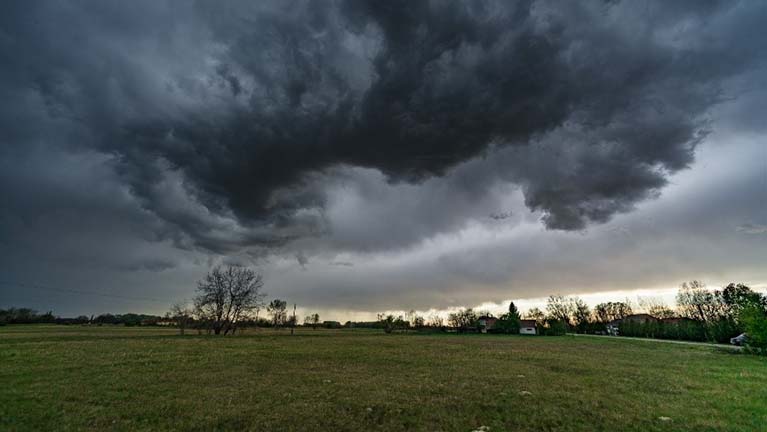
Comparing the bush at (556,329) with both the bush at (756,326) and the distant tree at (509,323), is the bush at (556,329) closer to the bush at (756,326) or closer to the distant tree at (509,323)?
the distant tree at (509,323)

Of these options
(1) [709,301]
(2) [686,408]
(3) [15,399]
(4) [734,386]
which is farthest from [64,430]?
(1) [709,301]

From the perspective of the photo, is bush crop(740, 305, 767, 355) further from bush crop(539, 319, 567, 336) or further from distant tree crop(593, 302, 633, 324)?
distant tree crop(593, 302, 633, 324)

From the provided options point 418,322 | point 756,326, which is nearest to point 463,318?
point 418,322

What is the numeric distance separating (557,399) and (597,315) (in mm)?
164018

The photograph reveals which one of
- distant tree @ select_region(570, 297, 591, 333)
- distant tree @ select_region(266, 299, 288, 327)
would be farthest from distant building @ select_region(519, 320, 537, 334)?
distant tree @ select_region(266, 299, 288, 327)

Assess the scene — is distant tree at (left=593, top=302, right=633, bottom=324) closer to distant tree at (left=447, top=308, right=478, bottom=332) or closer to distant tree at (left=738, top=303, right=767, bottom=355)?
distant tree at (left=447, top=308, right=478, bottom=332)

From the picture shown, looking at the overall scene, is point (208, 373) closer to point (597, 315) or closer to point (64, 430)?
point (64, 430)

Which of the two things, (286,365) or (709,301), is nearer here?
(286,365)

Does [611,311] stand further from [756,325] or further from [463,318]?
[756,325]

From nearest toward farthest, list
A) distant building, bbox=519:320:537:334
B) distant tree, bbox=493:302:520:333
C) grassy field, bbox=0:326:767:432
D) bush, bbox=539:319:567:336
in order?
grassy field, bbox=0:326:767:432
bush, bbox=539:319:567:336
distant tree, bbox=493:302:520:333
distant building, bbox=519:320:537:334

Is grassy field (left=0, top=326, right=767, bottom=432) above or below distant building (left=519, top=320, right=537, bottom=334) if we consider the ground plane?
above

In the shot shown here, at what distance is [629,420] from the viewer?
11039 millimetres

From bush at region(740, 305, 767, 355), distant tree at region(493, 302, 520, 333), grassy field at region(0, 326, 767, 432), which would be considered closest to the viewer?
grassy field at region(0, 326, 767, 432)

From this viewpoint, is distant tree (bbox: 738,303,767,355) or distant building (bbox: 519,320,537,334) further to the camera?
distant building (bbox: 519,320,537,334)
